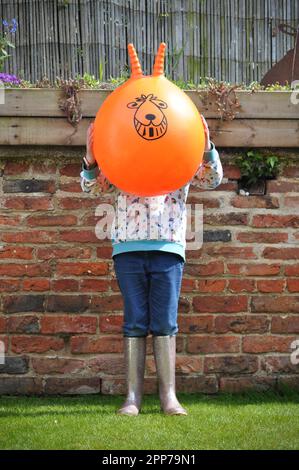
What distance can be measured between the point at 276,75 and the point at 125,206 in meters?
1.84

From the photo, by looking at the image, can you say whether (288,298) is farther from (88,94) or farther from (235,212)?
(88,94)

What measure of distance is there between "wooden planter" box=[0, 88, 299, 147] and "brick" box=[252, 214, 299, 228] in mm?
344

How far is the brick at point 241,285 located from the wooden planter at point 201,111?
66cm

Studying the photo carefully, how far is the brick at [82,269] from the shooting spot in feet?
14.1

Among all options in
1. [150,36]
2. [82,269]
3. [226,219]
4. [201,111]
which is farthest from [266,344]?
[150,36]

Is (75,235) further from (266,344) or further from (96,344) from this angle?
(266,344)

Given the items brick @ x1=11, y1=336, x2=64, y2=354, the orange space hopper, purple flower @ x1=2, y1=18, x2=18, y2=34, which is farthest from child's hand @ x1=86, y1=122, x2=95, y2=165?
purple flower @ x1=2, y1=18, x2=18, y2=34

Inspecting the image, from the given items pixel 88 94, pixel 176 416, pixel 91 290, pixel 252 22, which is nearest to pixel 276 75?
pixel 252 22

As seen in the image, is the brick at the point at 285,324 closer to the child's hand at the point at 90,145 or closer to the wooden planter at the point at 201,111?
the wooden planter at the point at 201,111

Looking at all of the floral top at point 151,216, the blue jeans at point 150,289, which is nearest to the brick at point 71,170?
the floral top at point 151,216

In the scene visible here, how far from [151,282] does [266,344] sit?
0.85 metres

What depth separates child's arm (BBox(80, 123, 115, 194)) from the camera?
3754 mm

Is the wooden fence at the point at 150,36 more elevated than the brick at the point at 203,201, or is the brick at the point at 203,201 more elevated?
the wooden fence at the point at 150,36

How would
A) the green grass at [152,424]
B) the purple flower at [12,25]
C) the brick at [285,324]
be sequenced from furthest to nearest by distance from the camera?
the purple flower at [12,25]
the brick at [285,324]
the green grass at [152,424]
